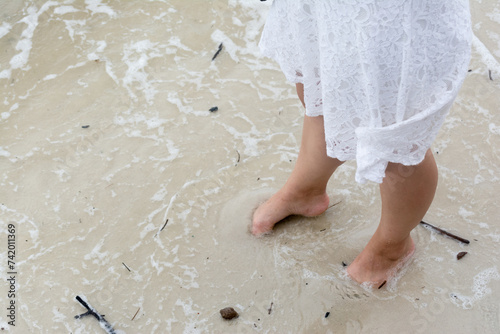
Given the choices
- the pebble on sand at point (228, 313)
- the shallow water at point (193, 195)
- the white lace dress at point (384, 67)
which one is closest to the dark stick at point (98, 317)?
the shallow water at point (193, 195)

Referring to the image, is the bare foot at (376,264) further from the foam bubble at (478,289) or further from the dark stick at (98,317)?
the dark stick at (98,317)

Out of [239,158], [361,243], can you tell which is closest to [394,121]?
[361,243]

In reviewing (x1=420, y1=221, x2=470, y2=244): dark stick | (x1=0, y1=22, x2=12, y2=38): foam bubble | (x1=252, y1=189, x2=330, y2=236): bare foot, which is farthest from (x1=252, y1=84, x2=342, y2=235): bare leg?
(x1=0, y1=22, x2=12, y2=38): foam bubble

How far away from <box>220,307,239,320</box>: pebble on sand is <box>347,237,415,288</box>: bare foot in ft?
1.51

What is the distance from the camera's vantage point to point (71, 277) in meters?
1.88

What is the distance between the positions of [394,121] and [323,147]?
0.50 m

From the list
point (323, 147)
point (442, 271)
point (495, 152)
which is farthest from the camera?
point (495, 152)

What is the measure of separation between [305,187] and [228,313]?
0.57 meters

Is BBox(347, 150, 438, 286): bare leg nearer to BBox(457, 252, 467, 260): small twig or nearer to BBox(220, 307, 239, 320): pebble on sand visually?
BBox(457, 252, 467, 260): small twig

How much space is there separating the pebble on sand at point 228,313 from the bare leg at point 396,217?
0.47 meters

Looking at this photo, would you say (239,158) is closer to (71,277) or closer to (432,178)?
(71,277)

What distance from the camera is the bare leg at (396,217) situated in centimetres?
136

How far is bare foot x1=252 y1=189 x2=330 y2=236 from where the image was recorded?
6.31ft

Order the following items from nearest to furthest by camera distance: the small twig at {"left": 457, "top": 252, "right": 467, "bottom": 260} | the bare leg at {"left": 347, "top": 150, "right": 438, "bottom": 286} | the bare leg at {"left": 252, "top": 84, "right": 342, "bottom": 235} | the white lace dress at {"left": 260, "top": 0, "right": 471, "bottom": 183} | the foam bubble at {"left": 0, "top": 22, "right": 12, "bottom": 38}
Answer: the white lace dress at {"left": 260, "top": 0, "right": 471, "bottom": 183} → the bare leg at {"left": 347, "top": 150, "right": 438, "bottom": 286} → the bare leg at {"left": 252, "top": 84, "right": 342, "bottom": 235} → the small twig at {"left": 457, "top": 252, "right": 467, "bottom": 260} → the foam bubble at {"left": 0, "top": 22, "right": 12, "bottom": 38}
